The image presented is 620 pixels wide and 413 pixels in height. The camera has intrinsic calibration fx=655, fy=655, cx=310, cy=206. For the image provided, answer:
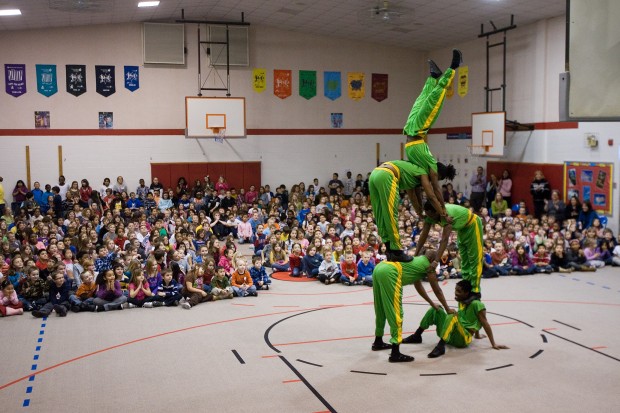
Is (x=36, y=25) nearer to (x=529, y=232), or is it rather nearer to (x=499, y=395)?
(x=529, y=232)

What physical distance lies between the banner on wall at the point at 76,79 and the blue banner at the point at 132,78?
1287mm

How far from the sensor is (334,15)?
19.6 m

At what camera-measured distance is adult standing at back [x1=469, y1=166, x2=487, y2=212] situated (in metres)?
20.2

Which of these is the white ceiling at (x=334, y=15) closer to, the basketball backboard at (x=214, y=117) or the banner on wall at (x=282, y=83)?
the banner on wall at (x=282, y=83)

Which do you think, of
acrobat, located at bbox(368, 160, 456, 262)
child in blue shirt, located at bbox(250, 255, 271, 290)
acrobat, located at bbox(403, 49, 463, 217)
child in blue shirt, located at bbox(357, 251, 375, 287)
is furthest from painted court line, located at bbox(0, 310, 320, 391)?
acrobat, located at bbox(403, 49, 463, 217)

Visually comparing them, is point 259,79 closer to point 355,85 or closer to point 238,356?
point 355,85

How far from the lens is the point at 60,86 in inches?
794

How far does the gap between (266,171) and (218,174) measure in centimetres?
170

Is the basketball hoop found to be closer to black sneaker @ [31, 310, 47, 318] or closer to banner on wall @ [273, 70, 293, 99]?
banner on wall @ [273, 70, 293, 99]

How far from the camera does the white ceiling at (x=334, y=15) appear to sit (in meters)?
17.2

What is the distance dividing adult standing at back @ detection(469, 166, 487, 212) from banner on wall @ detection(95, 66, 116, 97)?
11.7 m

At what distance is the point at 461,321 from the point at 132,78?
15549mm

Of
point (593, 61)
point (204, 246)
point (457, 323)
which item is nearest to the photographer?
point (593, 61)

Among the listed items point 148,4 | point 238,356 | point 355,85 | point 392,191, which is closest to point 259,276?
point 238,356
